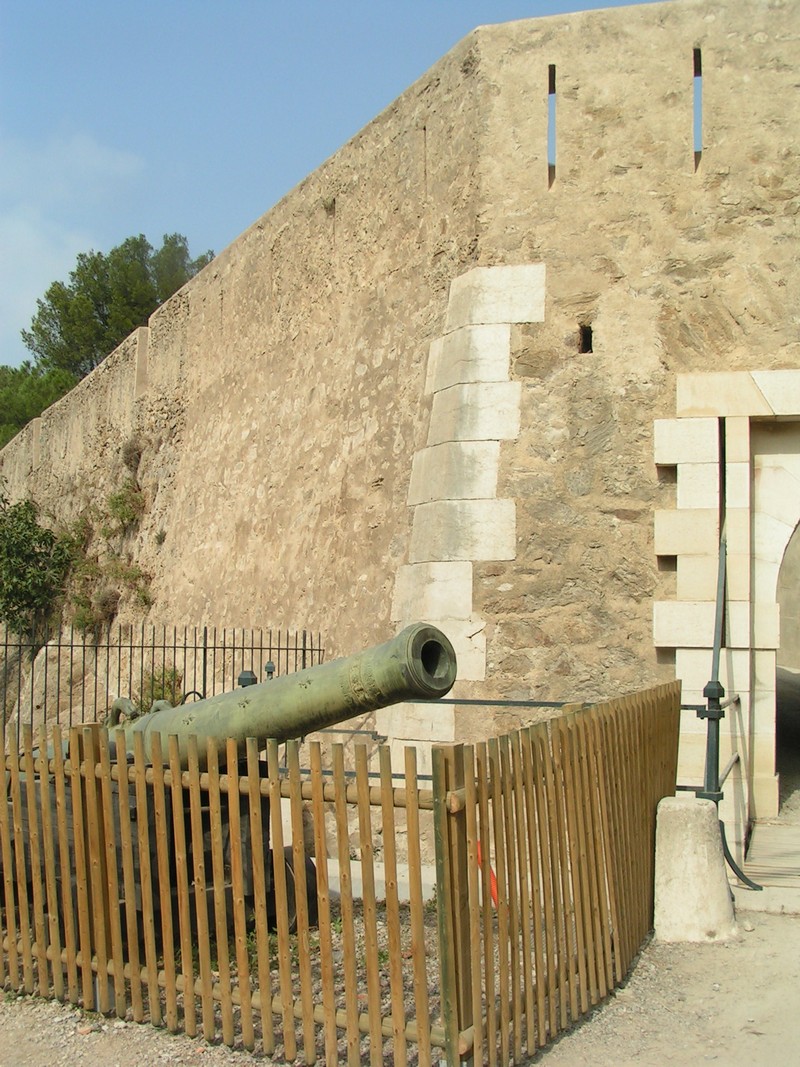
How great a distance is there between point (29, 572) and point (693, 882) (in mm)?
14310

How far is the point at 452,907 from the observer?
341 centimetres

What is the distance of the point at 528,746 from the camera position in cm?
397

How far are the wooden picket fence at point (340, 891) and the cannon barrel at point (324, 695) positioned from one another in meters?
0.16

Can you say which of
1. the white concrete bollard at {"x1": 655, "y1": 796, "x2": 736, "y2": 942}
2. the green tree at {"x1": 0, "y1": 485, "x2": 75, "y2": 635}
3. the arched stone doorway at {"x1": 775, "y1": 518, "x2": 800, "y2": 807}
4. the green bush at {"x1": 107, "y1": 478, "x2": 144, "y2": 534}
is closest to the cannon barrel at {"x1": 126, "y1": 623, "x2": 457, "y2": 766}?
the white concrete bollard at {"x1": 655, "y1": 796, "x2": 736, "y2": 942}

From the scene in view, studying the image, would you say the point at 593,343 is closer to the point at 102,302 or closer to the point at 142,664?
the point at 142,664

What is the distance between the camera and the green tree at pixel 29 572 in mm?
17328

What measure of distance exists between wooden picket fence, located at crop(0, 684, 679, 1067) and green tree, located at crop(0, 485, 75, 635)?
1292 centimetres

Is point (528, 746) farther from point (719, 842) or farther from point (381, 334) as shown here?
point (381, 334)

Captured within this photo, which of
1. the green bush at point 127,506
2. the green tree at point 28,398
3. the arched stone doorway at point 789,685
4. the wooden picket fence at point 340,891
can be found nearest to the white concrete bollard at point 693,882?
the wooden picket fence at point 340,891

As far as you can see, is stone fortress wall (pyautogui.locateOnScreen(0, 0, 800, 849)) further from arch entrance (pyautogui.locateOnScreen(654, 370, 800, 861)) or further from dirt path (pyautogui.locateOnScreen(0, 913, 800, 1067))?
dirt path (pyautogui.locateOnScreen(0, 913, 800, 1067))

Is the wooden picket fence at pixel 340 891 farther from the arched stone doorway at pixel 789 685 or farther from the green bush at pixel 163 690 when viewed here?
the green bush at pixel 163 690

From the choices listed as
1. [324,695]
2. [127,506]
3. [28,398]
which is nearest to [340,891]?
[324,695]

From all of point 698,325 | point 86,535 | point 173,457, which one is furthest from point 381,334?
point 86,535

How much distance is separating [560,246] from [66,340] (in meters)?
29.3
